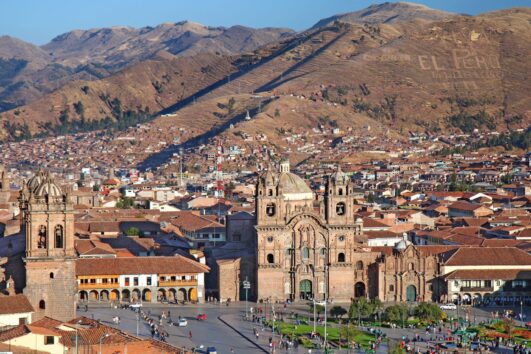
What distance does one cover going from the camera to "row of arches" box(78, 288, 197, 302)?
8881cm

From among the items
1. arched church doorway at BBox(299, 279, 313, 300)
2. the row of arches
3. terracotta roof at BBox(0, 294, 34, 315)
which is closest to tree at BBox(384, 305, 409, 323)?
arched church doorway at BBox(299, 279, 313, 300)

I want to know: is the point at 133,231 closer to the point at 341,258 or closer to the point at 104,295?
the point at 104,295

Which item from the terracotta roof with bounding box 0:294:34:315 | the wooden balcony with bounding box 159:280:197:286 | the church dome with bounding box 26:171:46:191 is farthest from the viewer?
the wooden balcony with bounding box 159:280:197:286

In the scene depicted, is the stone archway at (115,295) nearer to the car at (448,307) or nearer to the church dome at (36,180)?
the church dome at (36,180)

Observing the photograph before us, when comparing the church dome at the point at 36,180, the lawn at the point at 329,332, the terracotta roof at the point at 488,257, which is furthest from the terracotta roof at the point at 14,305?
the terracotta roof at the point at 488,257

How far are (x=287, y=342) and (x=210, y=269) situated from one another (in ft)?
69.4

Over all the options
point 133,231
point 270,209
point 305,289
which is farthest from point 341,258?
point 133,231

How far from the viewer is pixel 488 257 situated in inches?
3610

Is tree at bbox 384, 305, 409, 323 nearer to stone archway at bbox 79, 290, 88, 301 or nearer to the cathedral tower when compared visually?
stone archway at bbox 79, 290, 88, 301

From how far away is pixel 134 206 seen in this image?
156 metres

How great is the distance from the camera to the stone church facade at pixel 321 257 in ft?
293

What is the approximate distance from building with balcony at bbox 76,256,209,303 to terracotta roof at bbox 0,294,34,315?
25.1 metres

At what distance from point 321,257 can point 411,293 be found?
20.8 ft

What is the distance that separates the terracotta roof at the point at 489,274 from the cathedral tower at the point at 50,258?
3318 cm
